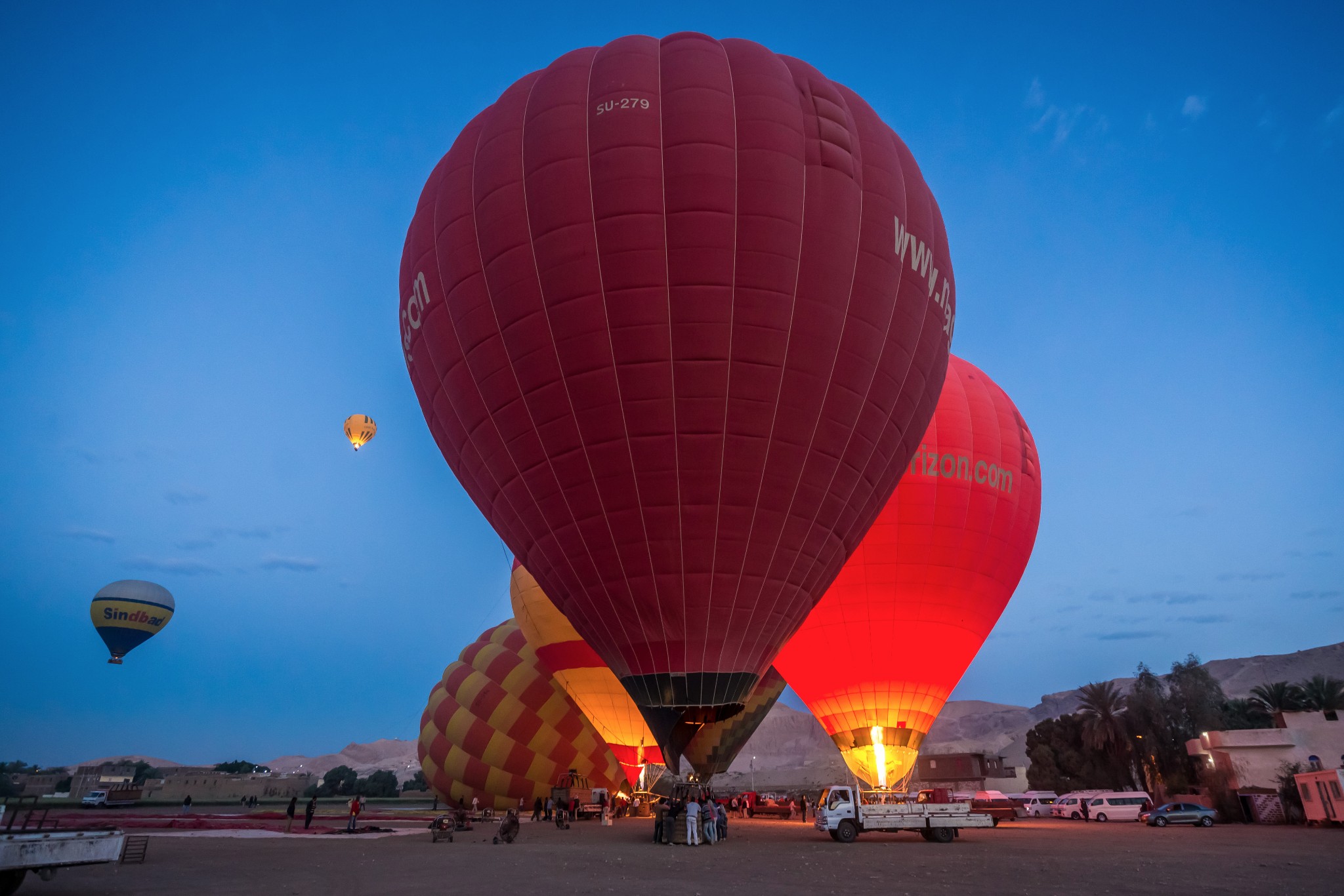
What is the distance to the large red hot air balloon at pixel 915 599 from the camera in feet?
58.6

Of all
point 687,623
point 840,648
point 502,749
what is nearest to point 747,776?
point 502,749

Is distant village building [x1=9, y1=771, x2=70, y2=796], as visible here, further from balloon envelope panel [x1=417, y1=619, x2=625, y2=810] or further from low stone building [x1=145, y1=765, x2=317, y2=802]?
balloon envelope panel [x1=417, y1=619, x2=625, y2=810]

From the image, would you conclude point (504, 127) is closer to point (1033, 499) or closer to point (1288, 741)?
point (1033, 499)

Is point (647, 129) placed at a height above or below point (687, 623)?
above

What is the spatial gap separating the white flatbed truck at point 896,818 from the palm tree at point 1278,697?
3204 cm

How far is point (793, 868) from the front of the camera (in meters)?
9.30

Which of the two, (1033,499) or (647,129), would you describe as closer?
(647,129)

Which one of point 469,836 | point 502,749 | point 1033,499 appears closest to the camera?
point 469,836

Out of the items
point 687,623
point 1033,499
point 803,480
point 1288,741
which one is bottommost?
point 1288,741

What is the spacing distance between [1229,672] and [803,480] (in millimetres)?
127564

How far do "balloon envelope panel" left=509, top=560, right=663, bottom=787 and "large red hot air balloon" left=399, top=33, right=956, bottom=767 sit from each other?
32.4 feet

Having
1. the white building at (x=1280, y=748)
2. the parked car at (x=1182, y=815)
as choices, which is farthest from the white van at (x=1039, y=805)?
the parked car at (x=1182, y=815)

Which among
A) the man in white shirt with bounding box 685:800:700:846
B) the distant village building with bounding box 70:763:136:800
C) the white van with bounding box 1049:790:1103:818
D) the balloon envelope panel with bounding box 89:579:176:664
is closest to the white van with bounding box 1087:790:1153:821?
the white van with bounding box 1049:790:1103:818

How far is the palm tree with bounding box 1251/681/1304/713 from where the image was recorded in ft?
123
